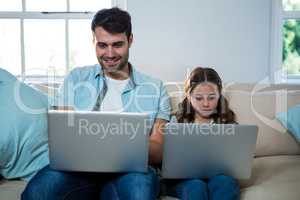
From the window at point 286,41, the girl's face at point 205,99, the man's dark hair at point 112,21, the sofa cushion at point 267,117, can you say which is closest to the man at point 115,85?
the man's dark hair at point 112,21

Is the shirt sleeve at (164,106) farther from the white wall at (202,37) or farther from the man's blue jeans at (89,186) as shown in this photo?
the white wall at (202,37)

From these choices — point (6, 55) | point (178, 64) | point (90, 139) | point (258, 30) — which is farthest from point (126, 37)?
point (6, 55)

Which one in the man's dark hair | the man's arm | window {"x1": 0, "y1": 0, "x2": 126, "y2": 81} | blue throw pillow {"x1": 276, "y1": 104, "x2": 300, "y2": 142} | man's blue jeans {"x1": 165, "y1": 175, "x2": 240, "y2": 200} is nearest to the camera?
man's blue jeans {"x1": 165, "y1": 175, "x2": 240, "y2": 200}

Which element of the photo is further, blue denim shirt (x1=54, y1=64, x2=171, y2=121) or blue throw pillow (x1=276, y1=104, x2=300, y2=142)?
blue throw pillow (x1=276, y1=104, x2=300, y2=142)

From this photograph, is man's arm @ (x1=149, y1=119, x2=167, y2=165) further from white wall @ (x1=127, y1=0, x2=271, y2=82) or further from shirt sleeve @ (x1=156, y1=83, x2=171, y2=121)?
white wall @ (x1=127, y1=0, x2=271, y2=82)

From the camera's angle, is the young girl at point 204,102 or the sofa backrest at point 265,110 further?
the sofa backrest at point 265,110

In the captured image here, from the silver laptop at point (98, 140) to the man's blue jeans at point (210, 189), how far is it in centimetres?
18

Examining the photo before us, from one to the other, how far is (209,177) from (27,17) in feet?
5.77

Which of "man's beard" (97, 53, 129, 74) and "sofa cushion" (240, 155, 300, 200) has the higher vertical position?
"man's beard" (97, 53, 129, 74)

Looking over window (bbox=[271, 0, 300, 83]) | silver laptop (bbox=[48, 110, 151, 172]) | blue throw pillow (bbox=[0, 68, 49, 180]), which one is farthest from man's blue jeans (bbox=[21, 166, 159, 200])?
window (bbox=[271, 0, 300, 83])

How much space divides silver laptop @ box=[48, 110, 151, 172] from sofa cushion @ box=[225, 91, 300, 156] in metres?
0.70

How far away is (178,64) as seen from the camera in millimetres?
2605

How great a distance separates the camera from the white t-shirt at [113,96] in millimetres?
1741

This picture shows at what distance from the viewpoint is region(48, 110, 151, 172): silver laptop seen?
1.27 meters
